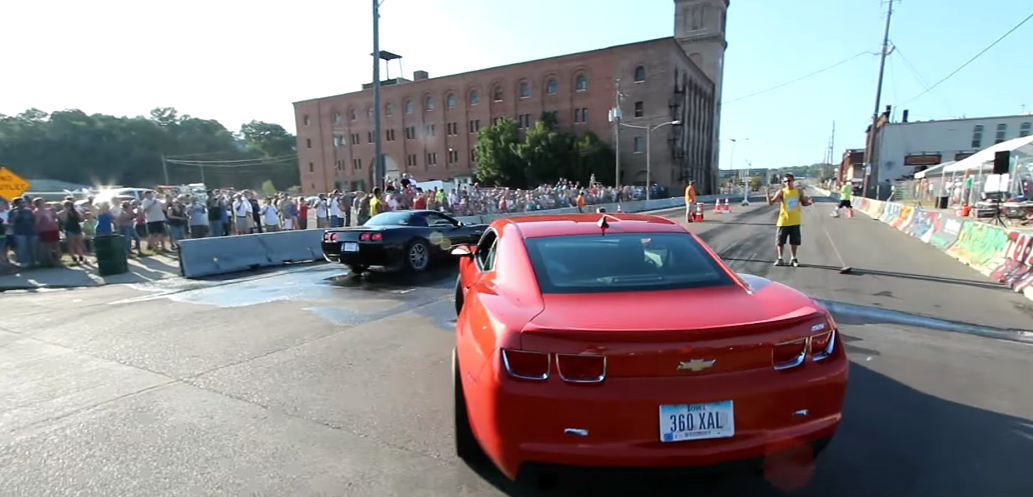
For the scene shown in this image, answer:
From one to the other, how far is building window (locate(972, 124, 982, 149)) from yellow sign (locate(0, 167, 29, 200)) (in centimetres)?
7326

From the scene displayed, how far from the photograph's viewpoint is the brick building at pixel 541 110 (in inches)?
2275

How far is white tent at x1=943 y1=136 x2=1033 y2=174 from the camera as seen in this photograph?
19750 mm

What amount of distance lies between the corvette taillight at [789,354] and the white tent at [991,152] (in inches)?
960

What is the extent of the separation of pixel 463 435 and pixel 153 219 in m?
14.2

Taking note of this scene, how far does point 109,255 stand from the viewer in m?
10.8

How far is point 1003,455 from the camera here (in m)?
3.04

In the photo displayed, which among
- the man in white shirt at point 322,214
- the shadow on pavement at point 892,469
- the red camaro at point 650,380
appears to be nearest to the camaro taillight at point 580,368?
the red camaro at point 650,380

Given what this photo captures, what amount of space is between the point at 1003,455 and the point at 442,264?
30.1ft

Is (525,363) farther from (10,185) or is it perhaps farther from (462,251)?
(10,185)

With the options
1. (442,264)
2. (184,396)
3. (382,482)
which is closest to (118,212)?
(442,264)

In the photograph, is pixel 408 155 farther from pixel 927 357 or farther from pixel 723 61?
pixel 927 357

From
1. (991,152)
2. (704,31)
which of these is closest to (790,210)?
(991,152)

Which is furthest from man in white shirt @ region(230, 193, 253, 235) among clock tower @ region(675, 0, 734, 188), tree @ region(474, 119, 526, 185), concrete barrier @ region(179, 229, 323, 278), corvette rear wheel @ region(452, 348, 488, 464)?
clock tower @ region(675, 0, 734, 188)

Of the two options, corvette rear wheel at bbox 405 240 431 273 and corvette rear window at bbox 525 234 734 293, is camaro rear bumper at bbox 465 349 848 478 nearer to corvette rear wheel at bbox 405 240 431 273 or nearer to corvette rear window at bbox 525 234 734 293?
corvette rear window at bbox 525 234 734 293
